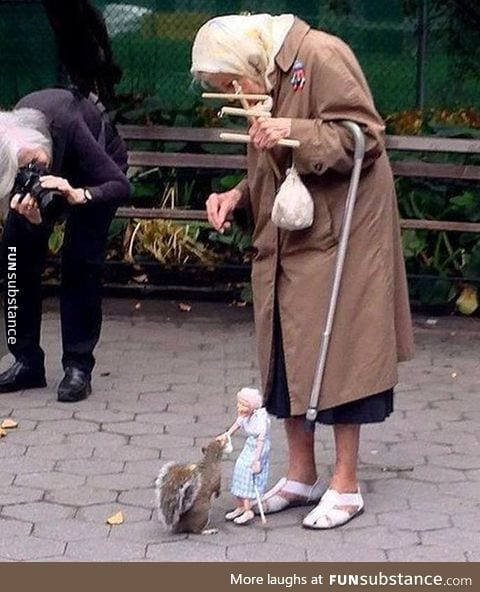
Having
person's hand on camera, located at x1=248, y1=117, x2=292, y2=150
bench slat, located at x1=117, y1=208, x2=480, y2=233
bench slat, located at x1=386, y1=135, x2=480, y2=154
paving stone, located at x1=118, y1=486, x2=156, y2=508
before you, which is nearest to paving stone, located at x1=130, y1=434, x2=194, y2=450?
paving stone, located at x1=118, y1=486, x2=156, y2=508

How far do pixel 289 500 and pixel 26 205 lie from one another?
1.64 metres

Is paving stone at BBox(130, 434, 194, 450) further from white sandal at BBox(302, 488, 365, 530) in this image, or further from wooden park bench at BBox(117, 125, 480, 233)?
wooden park bench at BBox(117, 125, 480, 233)

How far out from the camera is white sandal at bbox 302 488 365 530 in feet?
16.4

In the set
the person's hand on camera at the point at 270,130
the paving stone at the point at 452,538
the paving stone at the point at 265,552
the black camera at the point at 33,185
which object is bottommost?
the paving stone at the point at 452,538

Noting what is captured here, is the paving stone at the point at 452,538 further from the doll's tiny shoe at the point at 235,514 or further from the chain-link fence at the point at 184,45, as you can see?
the chain-link fence at the point at 184,45

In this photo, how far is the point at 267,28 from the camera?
472cm

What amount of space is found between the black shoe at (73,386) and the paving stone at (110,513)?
1376mm

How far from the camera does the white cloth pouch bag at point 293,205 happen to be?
15.3ft

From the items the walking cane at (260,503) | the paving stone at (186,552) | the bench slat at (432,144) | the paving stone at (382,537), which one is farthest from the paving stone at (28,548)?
the bench slat at (432,144)

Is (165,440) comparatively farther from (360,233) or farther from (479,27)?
(479,27)

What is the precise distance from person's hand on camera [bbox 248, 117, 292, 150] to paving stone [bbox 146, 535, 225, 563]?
1380mm

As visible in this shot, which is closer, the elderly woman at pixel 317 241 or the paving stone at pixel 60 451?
the elderly woman at pixel 317 241

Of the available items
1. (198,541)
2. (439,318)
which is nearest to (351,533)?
(198,541)

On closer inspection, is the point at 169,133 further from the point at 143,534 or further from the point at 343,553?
the point at 343,553
